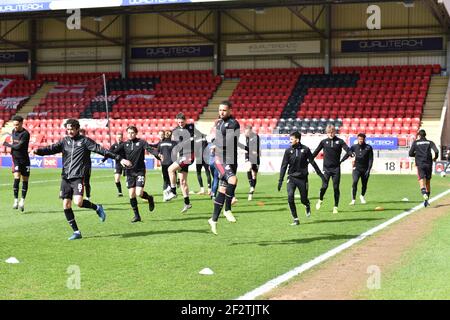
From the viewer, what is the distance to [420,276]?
874cm

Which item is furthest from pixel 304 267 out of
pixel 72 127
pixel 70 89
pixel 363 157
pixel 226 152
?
pixel 70 89

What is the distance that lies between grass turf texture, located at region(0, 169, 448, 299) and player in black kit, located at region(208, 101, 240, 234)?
75 cm

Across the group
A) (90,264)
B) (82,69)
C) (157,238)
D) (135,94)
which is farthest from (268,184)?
(82,69)

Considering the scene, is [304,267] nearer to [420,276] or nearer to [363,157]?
[420,276]

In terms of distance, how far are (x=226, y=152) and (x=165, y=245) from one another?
1.85 m

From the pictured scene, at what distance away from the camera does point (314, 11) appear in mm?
43562

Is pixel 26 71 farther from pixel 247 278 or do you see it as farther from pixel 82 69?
pixel 247 278

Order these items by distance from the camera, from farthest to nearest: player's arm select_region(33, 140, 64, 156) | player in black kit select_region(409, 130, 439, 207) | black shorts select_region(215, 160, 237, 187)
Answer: player in black kit select_region(409, 130, 439, 207)
player's arm select_region(33, 140, 64, 156)
black shorts select_region(215, 160, 237, 187)

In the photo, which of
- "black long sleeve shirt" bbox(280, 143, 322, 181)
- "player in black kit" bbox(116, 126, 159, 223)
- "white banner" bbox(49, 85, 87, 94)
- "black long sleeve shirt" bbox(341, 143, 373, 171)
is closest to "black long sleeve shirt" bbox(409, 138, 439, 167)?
"black long sleeve shirt" bbox(341, 143, 373, 171)

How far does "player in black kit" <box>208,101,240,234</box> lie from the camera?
1168cm

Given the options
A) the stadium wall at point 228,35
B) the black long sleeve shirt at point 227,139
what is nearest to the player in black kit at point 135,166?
the black long sleeve shirt at point 227,139

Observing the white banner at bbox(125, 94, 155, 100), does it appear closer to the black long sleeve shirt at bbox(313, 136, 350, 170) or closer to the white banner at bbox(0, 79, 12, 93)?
the white banner at bbox(0, 79, 12, 93)

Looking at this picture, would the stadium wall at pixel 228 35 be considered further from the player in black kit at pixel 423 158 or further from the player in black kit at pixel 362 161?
the player in black kit at pixel 423 158

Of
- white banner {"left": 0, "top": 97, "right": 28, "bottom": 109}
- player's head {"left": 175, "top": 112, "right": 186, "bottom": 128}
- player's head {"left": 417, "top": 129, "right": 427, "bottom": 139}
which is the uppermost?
white banner {"left": 0, "top": 97, "right": 28, "bottom": 109}
